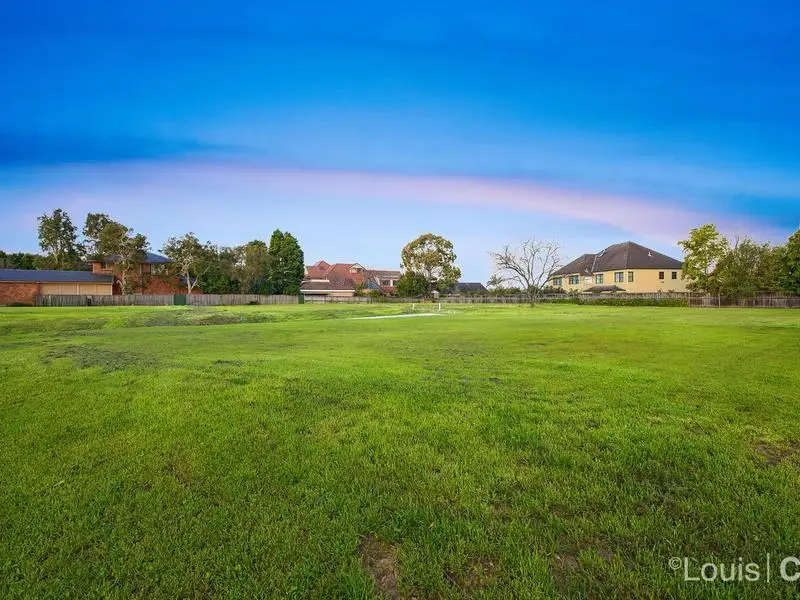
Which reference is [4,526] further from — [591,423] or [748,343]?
[748,343]

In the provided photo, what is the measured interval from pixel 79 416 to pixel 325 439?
3213 millimetres

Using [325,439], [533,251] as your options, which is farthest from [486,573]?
[533,251]

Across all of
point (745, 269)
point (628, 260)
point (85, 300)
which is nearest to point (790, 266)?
point (745, 269)

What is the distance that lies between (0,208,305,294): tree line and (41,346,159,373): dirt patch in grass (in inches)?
2145

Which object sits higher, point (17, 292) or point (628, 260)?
point (628, 260)

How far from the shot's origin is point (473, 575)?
2.53 meters

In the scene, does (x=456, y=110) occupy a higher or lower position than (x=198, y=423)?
higher

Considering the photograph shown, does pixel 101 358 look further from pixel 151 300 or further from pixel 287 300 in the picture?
pixel 287 300

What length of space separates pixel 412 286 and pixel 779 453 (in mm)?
74327

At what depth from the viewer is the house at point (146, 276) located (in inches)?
2432

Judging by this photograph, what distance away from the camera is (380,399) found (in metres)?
5.90

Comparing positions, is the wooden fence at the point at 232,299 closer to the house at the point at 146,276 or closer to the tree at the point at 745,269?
the house at the point at 146,276

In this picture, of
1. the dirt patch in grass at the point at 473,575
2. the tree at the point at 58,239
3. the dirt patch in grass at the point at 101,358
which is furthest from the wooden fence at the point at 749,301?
the tree at the point at 58,239

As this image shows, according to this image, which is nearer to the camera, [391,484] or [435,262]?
[391,484]
